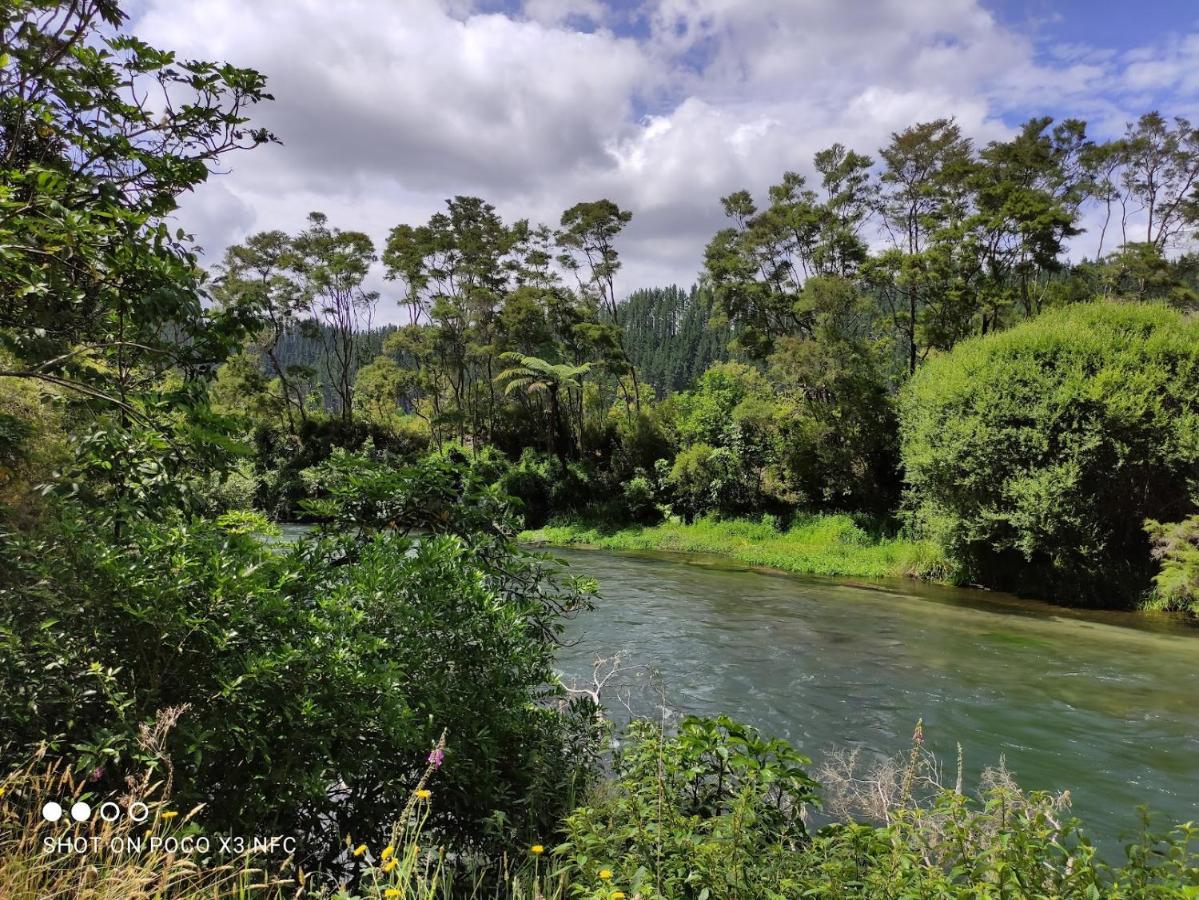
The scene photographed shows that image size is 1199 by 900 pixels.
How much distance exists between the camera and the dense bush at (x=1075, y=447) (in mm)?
14336

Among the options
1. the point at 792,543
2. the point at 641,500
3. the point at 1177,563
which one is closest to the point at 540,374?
the point at 641,500

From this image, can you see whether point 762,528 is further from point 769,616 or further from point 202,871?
point 202,871

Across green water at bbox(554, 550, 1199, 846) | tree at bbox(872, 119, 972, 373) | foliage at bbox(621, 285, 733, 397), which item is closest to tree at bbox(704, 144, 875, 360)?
tree at bbox(872, 119, 972, 373)

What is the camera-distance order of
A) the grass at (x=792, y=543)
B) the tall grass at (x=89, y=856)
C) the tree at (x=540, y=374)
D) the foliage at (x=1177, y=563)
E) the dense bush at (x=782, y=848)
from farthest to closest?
1. the tree at (x=540, y=374)
2. the grass at (x=792, y=543)
3. the foliage at (x=1177, y=563)
4. the dense bush at (x=782, y=848)
5. the tall grass at (x=89, y=856)

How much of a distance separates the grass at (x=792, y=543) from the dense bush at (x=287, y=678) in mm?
17166

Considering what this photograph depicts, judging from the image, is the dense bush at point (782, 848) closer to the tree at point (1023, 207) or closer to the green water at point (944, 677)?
the green water at point (944, 677)

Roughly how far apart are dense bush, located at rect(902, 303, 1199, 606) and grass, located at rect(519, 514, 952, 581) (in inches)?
99.8

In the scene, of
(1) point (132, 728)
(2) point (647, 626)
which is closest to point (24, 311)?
(1) point (132, 728)

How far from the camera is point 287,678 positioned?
3.00 metres

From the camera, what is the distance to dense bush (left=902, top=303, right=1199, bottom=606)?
564 inches

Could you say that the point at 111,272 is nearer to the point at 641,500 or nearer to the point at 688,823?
the point at 688,823

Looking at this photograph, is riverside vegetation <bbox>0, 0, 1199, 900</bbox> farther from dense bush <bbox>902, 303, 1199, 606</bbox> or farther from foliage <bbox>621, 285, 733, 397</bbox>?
foliage <bbox>621, 285, 733, 397</bbox>

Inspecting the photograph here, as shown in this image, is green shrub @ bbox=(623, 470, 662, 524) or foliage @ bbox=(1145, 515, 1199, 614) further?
green shrub @ bbox=(623, 470, 662, 524)

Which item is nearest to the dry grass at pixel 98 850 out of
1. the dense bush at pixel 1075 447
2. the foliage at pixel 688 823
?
the foliage at pixel 688 823
